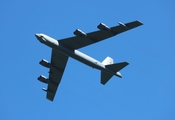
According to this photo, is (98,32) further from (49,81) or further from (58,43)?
(49,81)

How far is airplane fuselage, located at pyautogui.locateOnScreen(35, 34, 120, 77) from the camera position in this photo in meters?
47.9

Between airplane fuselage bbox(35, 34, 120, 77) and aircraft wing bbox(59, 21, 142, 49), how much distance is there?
85 cm

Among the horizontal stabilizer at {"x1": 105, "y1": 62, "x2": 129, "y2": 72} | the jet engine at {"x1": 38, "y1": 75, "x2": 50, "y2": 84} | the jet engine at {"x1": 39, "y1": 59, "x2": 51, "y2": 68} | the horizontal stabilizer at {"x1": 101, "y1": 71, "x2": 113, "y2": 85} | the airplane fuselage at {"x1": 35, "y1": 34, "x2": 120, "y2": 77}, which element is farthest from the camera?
the jet engine at {"x1": 38, "y1": 75, "x2": 50, "y2": 84}

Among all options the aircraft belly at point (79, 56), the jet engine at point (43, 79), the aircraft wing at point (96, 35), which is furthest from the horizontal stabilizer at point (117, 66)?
the jet engine at point (43, 79)

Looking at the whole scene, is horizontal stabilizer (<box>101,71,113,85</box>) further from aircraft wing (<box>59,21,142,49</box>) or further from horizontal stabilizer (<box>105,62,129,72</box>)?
aircraft wing (<box>59,21,142,49</box>)

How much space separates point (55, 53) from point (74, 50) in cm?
395

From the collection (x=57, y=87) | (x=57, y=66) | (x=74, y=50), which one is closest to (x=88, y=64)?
(x=74, y=50)

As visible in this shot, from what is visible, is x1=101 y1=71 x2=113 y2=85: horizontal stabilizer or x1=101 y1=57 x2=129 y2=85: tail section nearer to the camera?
x1=101 y1=57 x2=129 y2=85: tail section

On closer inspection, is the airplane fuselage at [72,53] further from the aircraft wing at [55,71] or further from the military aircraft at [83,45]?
the aircraft wing at [55,71]

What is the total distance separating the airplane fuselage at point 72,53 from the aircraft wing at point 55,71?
2.75 m

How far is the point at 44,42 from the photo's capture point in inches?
1887

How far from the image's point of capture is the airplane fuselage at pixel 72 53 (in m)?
47.9

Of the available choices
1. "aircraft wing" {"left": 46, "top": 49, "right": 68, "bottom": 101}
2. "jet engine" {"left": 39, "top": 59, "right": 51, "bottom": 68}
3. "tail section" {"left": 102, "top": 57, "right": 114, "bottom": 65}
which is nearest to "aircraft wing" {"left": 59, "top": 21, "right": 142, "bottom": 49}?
"aircraft wing" {"left": 46, "top": 49, "right": 68, "bottom": 101}

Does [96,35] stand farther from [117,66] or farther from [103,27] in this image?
[117,66]
